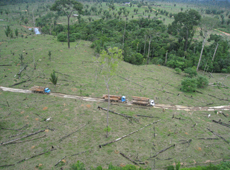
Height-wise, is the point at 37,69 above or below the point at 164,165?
above

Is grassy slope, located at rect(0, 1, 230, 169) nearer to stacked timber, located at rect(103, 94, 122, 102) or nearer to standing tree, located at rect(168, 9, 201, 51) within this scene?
stacked timber, located at rect(103, 94, 122, 102)

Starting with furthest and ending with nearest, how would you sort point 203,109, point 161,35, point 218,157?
1. point 161,35
2. point 203,109
3. point 218,157

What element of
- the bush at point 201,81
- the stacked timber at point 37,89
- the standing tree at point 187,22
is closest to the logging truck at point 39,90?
the stacked timber at point 37,89

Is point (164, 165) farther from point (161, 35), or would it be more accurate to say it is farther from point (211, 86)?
point (161, 35)

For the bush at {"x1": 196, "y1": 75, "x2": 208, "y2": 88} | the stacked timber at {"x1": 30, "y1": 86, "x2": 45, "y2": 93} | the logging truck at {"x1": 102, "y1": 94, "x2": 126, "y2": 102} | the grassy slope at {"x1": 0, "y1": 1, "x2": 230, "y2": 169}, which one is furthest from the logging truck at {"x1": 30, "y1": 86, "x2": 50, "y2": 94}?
the bush at {"x1": 196, "y1": 75, "x2": 208, "y2": 88}

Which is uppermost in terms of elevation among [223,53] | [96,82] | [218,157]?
[223,53]

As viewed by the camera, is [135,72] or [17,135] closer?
[17,135]

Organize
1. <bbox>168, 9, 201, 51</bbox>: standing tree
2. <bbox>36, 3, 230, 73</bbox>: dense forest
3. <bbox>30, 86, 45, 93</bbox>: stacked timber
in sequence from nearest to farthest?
1. <bbox>30, 86, 45, 93</bbox>: stacked timber
2. <bbox>36, 3, 230, 73</bbox>: dense forest
3. <bbox>168, 9, 201, 51</bbox>: standing tree

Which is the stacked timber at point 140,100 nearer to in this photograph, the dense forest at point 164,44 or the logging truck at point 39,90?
the logging truck at point 39,90

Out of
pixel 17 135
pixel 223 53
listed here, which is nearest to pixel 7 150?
pixel 17 135
